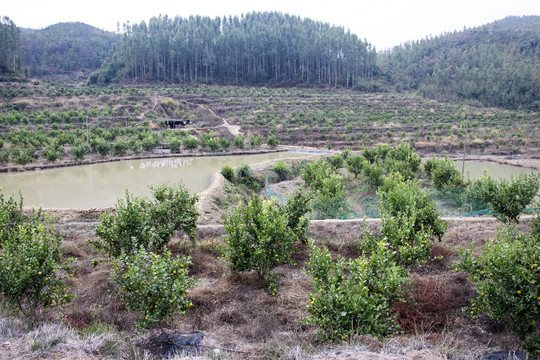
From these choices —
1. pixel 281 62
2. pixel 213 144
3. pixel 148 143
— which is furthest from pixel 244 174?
pixel 281 62

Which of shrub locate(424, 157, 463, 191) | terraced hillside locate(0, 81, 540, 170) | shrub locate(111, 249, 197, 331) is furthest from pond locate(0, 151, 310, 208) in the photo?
shrub locate(424, 157, 463, 191)

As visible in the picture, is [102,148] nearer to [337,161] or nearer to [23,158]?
[23,158]

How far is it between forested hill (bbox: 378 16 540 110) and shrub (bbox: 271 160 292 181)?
217ft

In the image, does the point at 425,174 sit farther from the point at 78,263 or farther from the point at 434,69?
the point at 434,69

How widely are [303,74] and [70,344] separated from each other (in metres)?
91.2

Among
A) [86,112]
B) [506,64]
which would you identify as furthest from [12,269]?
[506,64]

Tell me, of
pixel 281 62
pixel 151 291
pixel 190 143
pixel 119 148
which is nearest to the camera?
pixel 151 291

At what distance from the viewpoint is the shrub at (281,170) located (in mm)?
28072

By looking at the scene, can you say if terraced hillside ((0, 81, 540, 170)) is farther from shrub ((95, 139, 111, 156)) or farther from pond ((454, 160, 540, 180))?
pond ((454, 160, 540, 180))

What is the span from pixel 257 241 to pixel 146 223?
341 cm

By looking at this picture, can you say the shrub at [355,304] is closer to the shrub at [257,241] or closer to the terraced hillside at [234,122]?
the shrub at [257,241]

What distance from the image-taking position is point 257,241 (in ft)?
33.9

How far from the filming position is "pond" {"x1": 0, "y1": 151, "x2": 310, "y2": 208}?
68.6 ft

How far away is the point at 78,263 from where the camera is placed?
1190 cm
